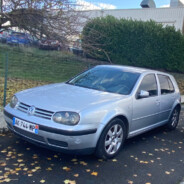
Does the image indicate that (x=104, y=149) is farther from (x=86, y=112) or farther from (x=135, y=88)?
(x=135, y=88)

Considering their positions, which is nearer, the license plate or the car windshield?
the license plate

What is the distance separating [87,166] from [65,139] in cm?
62

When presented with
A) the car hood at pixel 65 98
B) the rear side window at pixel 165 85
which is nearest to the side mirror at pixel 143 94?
the car hood at pixel 65 98

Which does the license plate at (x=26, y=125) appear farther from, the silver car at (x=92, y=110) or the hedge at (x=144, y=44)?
the hedge at (x=144, y=44)

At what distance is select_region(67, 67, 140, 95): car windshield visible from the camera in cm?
472

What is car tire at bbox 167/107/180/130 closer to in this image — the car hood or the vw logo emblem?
the car hood

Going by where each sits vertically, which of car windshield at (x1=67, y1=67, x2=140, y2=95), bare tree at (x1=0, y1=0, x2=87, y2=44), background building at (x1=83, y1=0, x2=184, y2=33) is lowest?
car windshield at (x1=67, y1=67, x2=140, y2=95)

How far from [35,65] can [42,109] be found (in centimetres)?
500

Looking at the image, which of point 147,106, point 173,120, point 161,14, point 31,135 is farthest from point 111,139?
point 161,14

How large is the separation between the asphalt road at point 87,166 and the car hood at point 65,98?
84 cm

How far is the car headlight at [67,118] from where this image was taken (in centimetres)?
357

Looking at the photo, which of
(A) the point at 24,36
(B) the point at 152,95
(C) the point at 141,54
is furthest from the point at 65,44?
(C) the point at 141,54

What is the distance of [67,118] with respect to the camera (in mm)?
3576

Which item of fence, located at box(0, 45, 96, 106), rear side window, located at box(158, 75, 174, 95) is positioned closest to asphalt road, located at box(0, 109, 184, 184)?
rear side window, located at box(158, 75, 174, 95)
